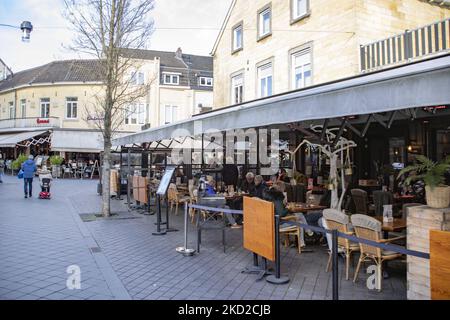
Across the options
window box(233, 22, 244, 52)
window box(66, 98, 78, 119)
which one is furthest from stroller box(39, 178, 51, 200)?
window box(66, 98, 78, 119)

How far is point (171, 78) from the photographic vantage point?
36.3 m

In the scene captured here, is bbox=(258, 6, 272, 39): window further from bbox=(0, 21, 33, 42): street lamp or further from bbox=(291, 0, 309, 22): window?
bbox=(0, 21, 33, 42): street lamp

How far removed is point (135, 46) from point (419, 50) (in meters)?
8.12

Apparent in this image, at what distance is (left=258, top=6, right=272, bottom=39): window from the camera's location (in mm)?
15680

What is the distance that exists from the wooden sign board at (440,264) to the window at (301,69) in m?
10.4

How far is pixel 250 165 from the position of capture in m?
16.2

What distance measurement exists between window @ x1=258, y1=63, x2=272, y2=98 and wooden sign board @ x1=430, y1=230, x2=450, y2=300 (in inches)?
494

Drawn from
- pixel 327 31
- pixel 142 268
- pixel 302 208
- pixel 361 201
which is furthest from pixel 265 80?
pixel 142 268

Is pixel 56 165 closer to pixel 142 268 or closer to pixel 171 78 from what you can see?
pixel 171 78

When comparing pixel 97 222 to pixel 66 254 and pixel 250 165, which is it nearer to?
pixel 66 254

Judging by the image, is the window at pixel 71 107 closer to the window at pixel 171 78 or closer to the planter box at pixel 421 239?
the window at pixel 171 78

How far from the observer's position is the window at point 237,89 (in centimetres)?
1762

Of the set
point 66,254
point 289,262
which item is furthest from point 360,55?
point 66,254

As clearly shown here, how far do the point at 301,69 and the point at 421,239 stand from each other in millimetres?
10596
